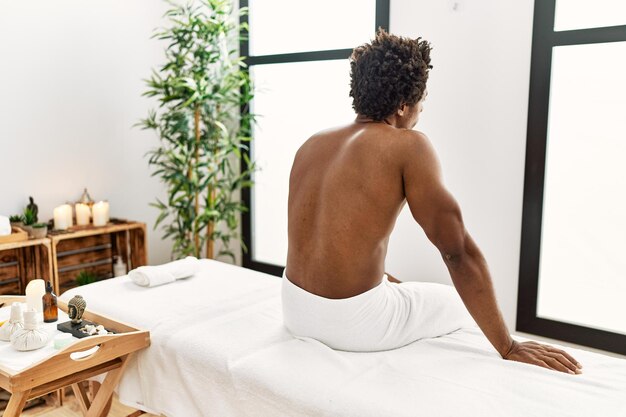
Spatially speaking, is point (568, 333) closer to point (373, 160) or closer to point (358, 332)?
point (358, 332)

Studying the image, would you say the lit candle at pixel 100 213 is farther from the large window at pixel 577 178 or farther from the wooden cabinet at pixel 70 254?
the large window at pixel 577 178

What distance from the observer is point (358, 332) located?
1.47m

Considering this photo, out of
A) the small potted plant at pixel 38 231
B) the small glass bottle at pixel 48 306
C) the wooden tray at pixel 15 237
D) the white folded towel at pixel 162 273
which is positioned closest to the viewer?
the small glass bottle at pixel 48 306

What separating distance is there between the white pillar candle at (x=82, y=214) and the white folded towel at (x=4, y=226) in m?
0.40

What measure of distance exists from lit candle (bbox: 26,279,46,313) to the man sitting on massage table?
816 millimetres

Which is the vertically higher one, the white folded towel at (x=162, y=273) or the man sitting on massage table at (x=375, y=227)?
the man sitting on massage table at (x=375, y=227)

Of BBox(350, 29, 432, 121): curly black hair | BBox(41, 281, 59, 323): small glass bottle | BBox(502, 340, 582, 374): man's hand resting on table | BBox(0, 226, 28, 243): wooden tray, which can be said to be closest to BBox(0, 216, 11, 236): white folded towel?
BBox(0, 226, 28, 243): wooden tray

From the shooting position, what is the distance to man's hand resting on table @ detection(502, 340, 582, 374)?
1369 millimetres

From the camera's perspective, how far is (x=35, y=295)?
1713mm

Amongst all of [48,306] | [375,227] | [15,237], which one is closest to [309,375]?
[375,227]

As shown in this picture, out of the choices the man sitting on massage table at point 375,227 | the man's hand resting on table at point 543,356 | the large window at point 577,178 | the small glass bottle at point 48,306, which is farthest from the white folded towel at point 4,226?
the large window at point 577,178

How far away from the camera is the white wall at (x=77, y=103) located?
255 cm

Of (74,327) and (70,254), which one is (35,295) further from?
(70,254)

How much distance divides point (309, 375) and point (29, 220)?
1781 mm
